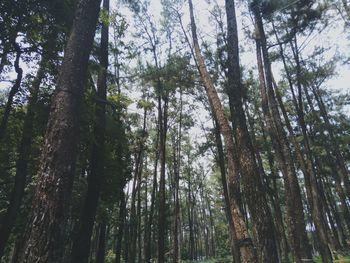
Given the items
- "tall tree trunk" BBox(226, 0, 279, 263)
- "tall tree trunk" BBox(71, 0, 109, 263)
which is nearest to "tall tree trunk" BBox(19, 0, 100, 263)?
"tall tree trunk" BBox(71, 0, 109, 263)

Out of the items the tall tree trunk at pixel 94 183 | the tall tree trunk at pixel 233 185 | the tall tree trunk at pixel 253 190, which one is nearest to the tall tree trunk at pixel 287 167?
the tall tree trunk at pixel 253 190

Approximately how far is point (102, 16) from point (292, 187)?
27.2ft

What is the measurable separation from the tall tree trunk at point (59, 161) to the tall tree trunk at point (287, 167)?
8.08 metres

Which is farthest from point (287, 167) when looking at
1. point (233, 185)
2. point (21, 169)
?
point (21, 169)

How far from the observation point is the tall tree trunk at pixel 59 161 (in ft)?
9.04

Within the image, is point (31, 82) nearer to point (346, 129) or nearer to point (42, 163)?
point (42, 163)

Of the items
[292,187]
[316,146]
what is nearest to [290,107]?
[316,146]

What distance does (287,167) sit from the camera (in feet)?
32.5

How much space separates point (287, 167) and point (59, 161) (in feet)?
28.3

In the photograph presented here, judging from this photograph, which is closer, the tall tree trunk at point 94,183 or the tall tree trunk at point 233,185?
the tall tree trunk at point 233,185

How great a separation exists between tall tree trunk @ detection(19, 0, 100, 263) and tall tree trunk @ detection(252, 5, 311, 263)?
808 centimetres

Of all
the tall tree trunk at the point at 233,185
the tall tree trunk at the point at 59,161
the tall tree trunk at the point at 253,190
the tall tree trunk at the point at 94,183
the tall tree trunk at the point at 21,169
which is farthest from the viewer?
the tall tree trunk at the point at 21,169

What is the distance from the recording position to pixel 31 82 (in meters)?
9.16

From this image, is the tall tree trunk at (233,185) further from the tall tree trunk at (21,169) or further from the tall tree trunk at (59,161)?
the tall tree trunk at (21,169)
